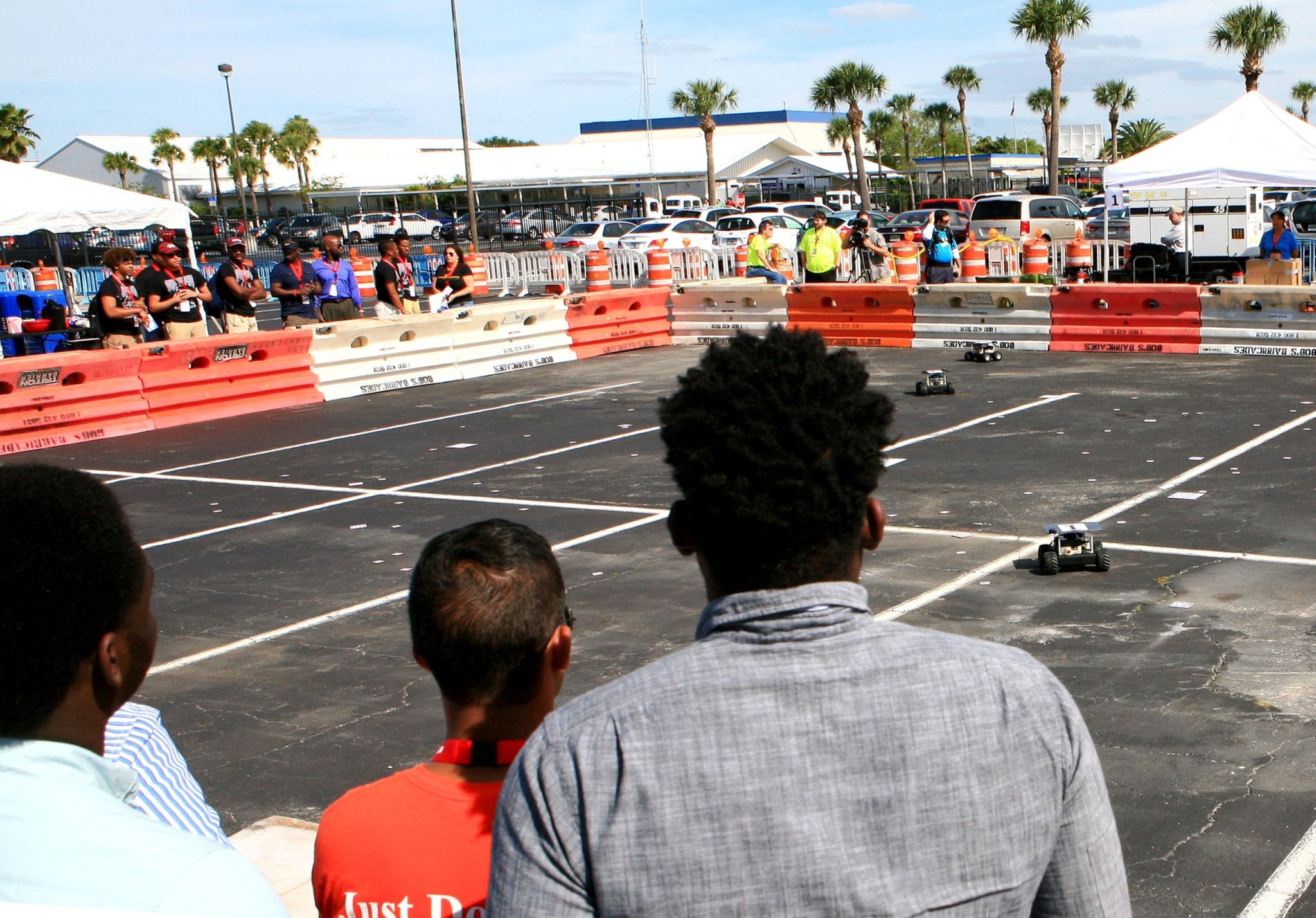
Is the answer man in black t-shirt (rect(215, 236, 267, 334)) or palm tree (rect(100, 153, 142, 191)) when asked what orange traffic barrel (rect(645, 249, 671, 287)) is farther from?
palm tree (rect(100, 153, 142, 191))

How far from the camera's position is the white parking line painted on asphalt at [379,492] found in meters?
9.79

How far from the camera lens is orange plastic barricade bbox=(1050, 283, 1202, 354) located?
671 inches

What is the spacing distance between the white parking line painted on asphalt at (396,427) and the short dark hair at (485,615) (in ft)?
33.7

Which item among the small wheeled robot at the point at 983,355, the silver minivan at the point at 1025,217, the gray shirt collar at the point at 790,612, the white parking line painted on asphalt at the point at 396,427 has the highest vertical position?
the silver minivan at the point at 1025,217

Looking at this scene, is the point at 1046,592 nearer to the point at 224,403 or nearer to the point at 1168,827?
the point at 1168,827

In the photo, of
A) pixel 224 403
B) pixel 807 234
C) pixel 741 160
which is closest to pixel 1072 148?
pixel 741 160

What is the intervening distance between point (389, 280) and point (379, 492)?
28.3 feet

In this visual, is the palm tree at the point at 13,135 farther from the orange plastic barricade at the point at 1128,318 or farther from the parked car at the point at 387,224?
the orange plastic barricade at the point at 1128,318

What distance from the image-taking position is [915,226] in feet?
139

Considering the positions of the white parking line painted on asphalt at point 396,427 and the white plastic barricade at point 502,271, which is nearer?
the white parking line painted on asphalt at point 396,427

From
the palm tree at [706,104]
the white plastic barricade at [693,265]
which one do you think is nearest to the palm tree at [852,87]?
the palm tree at [706,104]

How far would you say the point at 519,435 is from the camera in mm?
13305

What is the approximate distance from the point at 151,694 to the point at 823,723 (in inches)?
219

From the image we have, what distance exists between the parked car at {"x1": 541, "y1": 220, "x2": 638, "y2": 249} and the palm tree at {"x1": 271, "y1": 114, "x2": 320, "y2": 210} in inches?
2208
